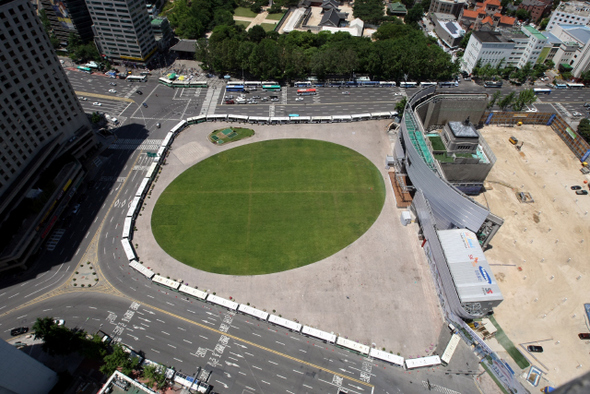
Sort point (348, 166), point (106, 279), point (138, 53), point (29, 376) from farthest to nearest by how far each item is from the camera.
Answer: point (138, 53), point (348, 166), point (106, 279), point (29, 376)

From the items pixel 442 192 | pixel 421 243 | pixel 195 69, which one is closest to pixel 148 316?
pixel 421 243

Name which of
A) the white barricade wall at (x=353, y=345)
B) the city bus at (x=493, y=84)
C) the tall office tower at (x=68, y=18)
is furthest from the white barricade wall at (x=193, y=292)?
the city bus at (x=493, y=84)

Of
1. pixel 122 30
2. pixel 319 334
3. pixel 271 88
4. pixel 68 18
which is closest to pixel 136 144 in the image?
pixel 271 88

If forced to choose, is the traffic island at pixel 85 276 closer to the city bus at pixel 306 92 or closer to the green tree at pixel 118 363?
the green tree at pixel 118 363

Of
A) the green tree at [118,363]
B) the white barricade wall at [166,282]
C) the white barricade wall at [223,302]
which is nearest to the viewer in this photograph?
the green tree at [118,363]

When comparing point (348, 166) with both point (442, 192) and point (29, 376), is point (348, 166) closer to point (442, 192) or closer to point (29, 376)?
point (442, 192)

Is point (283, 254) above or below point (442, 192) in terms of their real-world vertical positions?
below

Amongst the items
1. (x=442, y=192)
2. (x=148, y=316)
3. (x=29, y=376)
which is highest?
(x=442, y=192)
